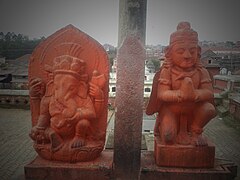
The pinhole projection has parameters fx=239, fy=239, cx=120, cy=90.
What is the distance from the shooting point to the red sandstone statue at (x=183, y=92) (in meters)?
3.05

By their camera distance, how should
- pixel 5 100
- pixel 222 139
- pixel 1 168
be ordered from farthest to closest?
pixel 5 100, pixel 222 139, pixel 1 168

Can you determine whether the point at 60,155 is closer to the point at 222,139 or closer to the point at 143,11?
the point at 143,11

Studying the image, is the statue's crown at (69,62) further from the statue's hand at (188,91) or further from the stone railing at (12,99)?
the stone railing at (12,99)

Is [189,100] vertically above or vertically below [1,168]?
above

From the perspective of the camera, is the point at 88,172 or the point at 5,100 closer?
the point at 88,172

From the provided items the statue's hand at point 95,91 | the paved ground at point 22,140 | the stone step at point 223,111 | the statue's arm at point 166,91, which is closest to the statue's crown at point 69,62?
the statue's hand at point 95,91

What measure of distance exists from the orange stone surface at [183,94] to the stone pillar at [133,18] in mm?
510

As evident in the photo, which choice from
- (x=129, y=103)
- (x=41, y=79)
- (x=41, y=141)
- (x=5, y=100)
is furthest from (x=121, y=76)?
(x=5, y=100)

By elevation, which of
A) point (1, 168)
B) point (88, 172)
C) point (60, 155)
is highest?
point (60, 155)

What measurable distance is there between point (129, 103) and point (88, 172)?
40.4 inches

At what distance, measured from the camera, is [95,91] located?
10.1ft

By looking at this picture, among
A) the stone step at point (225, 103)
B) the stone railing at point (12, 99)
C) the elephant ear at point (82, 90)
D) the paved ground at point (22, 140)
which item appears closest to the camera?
the elephant ear at point (82, 90)

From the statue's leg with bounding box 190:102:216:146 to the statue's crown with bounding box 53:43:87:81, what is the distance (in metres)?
1.56

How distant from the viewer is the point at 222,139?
5984mm
